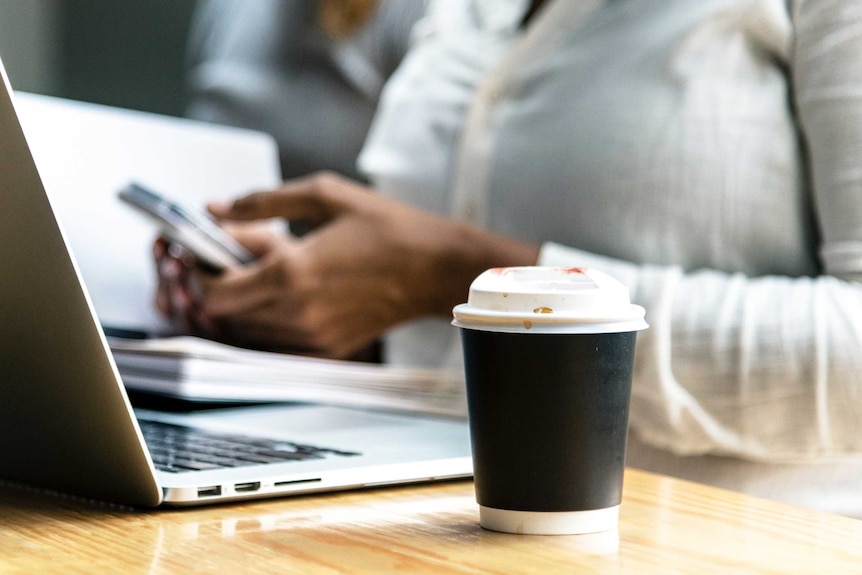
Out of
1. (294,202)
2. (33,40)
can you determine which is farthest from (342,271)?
(33,40)

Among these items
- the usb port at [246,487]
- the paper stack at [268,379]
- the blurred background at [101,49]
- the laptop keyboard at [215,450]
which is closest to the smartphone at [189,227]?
the paper stack at [268,379]

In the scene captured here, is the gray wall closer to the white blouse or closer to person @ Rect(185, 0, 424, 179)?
person @ Rect(185, 0, 424, 179)

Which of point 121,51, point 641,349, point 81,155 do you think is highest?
point 121,51

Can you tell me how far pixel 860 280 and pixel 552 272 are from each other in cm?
42

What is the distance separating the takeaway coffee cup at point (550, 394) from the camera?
0.32 meters

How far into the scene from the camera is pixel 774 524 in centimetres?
36

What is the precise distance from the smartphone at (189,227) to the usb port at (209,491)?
0.39 meters

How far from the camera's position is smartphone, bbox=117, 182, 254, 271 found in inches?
28.2

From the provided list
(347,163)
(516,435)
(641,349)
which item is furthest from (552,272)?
(347,163)

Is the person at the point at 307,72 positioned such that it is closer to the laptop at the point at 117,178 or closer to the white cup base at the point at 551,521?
the laptop at the point at 117,178

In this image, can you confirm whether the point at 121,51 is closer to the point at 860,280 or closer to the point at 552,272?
the point at 860,280

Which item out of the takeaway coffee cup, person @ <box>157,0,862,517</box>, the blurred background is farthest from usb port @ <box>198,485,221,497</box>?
the blurred background

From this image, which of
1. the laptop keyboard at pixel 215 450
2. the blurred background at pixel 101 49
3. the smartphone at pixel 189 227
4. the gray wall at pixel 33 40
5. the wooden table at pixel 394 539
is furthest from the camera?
the gray wall at pixel 33 40

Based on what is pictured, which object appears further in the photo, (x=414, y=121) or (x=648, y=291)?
(x=414, y=121)
